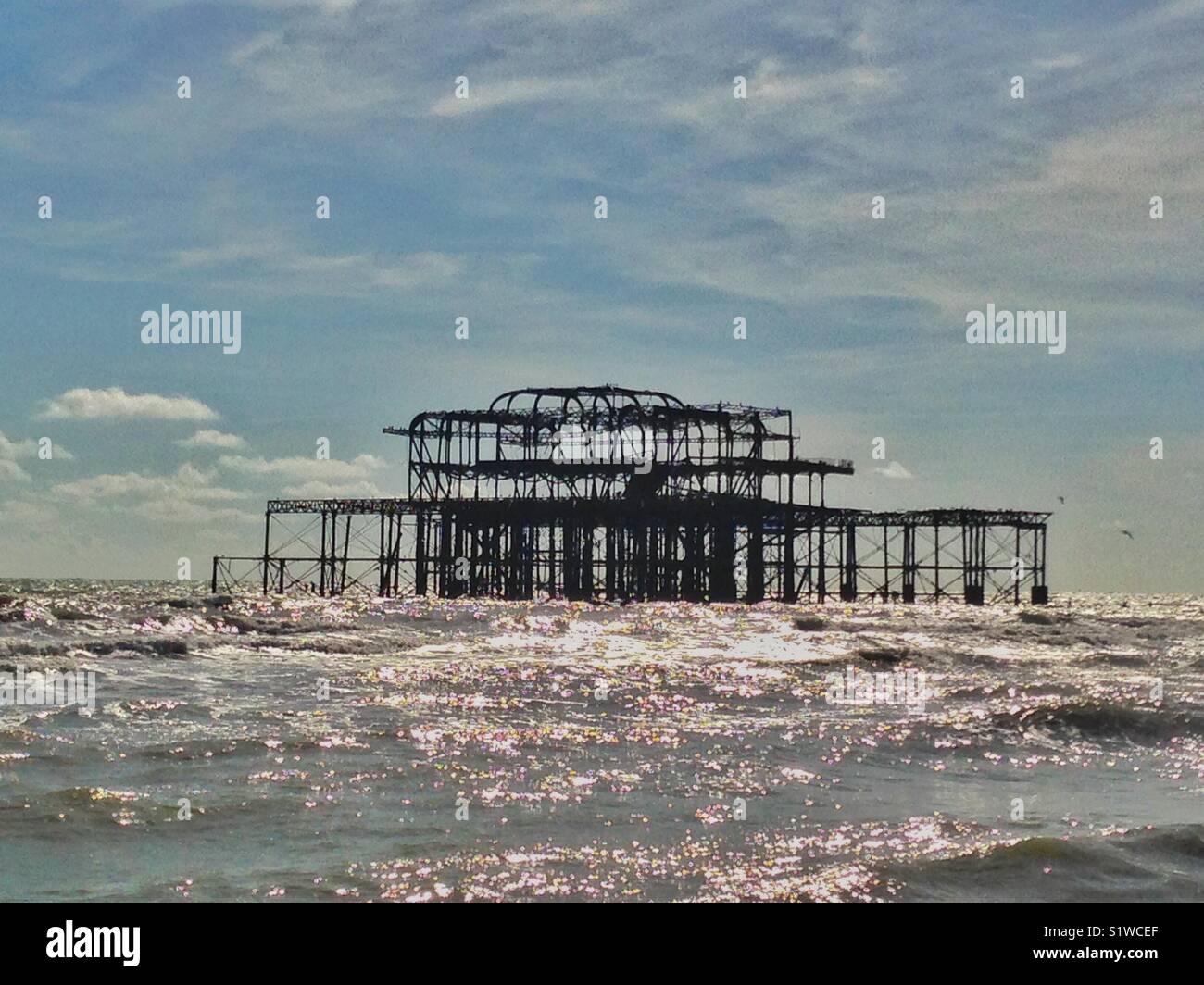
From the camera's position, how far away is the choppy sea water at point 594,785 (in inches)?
338

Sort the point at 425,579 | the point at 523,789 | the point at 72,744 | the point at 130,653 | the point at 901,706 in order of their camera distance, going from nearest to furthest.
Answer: the point at 523,789
the point at 72,744
the point at 901,706
the point at 130,653
the point at 425,579

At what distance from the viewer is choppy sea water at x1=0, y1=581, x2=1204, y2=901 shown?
28.2ft

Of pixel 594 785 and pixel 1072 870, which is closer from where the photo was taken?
pixel 1072 870

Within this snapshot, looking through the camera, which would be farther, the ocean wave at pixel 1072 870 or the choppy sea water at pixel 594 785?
the choppy sea water at pixel 594 785

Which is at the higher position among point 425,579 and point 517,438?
point 517,438

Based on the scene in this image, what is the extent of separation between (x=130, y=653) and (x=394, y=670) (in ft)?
19.6

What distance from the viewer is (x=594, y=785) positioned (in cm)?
1163

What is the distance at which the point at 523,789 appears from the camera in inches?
446

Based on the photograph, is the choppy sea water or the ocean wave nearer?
the ocean wave
